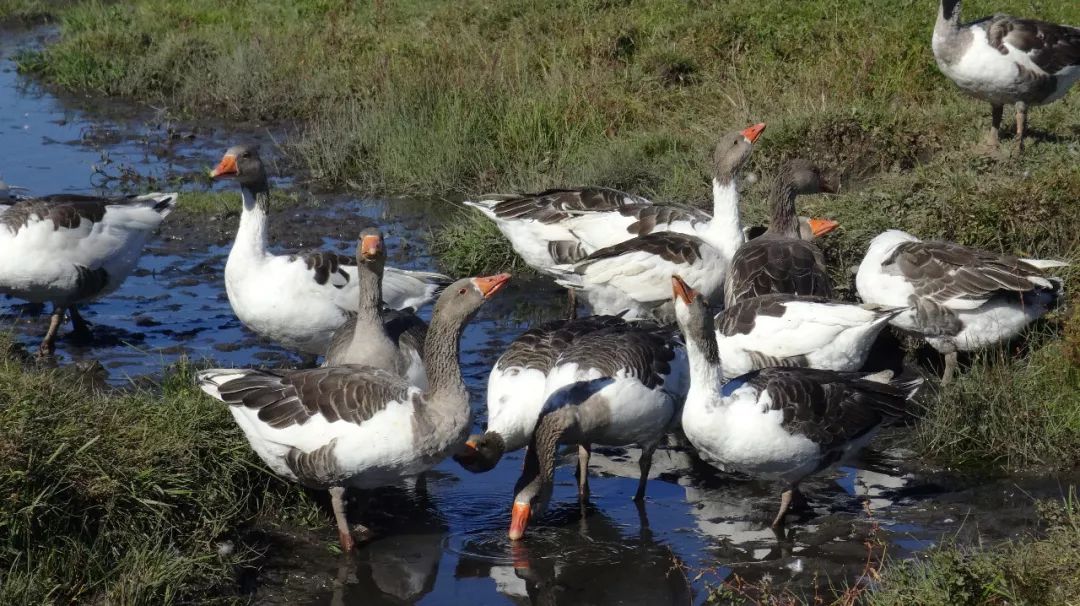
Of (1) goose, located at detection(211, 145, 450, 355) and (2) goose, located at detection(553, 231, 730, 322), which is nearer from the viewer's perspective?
(1) goose, located at detection(211, 145, 450, 355)

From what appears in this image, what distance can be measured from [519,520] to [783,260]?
3163 mm

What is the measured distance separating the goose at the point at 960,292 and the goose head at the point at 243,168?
4.16 metres

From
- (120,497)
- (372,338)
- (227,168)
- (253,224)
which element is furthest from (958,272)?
(120,497)

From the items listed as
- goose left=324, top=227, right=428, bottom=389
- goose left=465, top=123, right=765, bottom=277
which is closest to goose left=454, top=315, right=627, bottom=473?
goose left=324, top=227, right=428, bottom=389

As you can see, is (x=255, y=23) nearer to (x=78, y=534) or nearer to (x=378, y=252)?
(x=378, y=252)

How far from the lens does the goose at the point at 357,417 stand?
247 inches

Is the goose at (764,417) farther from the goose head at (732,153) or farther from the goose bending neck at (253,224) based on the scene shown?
the goose bending neck at (253,224)

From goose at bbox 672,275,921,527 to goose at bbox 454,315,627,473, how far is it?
3.12 ft

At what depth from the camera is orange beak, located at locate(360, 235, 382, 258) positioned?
7461 mm

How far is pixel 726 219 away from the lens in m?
9.59

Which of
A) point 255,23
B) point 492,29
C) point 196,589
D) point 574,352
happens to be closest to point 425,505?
point 574,352

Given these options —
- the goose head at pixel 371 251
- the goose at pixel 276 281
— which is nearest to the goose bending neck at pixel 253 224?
the goose at pixel 276 281

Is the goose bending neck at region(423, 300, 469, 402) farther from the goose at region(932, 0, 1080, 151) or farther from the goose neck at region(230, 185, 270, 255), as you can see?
the goose at region(932, 0, 1080, 151)

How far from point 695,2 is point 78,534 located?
1121 centimetres
